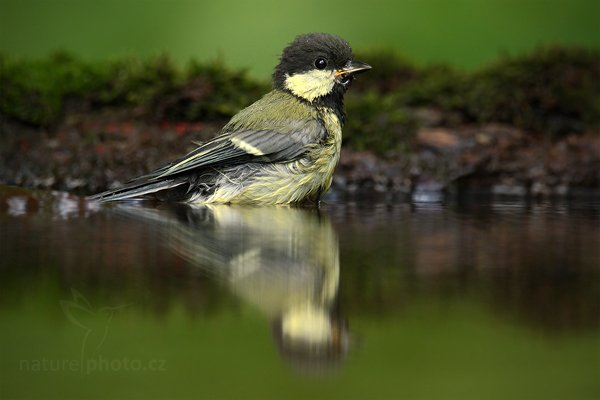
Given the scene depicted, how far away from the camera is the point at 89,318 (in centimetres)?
191

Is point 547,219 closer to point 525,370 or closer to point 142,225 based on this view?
point 142,225

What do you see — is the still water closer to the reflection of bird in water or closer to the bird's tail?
the reflection of bird in water

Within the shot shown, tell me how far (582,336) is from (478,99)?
4.38m

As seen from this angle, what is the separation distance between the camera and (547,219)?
12.9 feet

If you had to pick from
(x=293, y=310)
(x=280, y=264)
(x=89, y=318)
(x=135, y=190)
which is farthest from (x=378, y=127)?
(x=89, y=318)

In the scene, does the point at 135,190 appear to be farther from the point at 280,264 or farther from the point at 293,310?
the point at 293,310

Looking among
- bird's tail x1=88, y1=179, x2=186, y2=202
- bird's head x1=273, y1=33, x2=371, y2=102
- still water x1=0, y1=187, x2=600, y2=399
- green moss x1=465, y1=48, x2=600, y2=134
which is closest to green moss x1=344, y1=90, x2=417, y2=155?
green moss x1=465, y1=48, x2=600, y2=134

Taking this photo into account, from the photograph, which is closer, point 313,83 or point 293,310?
point 293,310

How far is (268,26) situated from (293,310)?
284 inches

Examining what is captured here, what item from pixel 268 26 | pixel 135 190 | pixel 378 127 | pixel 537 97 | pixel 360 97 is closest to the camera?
pixel 135 190

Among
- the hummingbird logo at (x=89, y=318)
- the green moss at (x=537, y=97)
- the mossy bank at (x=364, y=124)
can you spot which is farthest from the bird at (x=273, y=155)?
the hummingbird logo at (x=89, y=318)

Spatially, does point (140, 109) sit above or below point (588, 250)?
above

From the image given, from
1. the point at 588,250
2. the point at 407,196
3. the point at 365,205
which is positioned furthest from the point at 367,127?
the point at 588,250

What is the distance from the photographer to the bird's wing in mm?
4422
